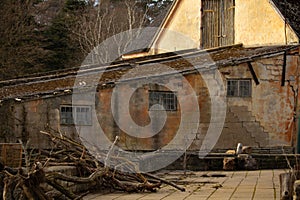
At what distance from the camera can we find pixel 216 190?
1198 cm

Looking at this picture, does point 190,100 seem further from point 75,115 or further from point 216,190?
point 216,190

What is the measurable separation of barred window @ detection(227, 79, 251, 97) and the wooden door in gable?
5.04 meters

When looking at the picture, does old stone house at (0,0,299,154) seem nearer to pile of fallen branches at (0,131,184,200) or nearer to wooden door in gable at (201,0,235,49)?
wooden door in gable at (201,0,235,49)

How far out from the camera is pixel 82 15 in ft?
148

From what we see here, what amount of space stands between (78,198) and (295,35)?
57.2 feet

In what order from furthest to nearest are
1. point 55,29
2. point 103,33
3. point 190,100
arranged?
point 103,33
point 55,29
point 190,100

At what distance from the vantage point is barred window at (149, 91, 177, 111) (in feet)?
74.2

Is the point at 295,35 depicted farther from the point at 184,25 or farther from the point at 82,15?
the point at 82,15

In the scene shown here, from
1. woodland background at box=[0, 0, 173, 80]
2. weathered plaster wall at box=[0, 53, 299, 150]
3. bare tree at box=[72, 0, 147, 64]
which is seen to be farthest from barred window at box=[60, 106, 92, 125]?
bare tree at box=[72, 0, 147, 64]

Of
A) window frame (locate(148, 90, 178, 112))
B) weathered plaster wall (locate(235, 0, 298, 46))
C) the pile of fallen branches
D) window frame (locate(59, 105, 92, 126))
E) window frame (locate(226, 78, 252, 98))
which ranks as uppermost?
weathered plaster wall (locate(235, 0, 298, 46))

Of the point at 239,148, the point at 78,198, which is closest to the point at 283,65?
the point at 239,148

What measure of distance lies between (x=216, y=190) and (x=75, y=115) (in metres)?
10.3

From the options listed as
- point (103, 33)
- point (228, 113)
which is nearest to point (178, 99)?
point (228, 113)

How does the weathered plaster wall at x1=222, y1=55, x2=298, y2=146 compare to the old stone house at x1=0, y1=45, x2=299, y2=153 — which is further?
the weathered plaster wall at x1=222, y1=55, x2=298, y2=146
